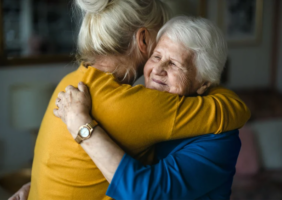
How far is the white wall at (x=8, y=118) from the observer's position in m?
3.20

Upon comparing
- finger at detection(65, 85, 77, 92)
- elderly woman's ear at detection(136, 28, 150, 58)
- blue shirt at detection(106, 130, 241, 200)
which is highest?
elderly woman's ear at detection(136, 28, 150, 58)

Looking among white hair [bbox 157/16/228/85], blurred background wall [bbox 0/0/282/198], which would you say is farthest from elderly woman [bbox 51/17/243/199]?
blurred background wall [bbox 0/0/282/198]

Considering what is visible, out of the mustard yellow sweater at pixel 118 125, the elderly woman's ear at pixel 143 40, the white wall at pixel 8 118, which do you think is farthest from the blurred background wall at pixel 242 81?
the mustard yellow sweater at pixel 118 125

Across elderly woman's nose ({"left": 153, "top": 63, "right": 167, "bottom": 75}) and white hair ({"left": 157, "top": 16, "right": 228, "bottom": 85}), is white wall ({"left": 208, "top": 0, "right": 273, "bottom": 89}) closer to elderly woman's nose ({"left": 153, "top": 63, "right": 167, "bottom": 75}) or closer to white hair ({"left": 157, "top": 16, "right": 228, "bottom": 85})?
white hair ({"left": 157, "top": 16, "right": 228, "bottom": 85})

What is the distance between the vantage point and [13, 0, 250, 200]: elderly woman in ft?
3.16

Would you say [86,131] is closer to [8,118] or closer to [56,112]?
[56,112]

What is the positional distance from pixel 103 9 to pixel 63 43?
2.45m

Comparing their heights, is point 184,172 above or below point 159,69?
below

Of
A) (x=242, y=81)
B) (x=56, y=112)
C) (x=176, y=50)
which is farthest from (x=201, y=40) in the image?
(x=242, y=81)

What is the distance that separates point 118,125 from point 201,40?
1.42 ft

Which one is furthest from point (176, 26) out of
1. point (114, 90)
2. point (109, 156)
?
point (109, 156)

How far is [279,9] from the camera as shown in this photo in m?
4.39

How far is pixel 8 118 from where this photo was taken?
3244 millimetres

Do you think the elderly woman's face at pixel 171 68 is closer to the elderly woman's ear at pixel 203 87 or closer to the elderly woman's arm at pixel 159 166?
the elderly woman's ear at pixel 203 87
